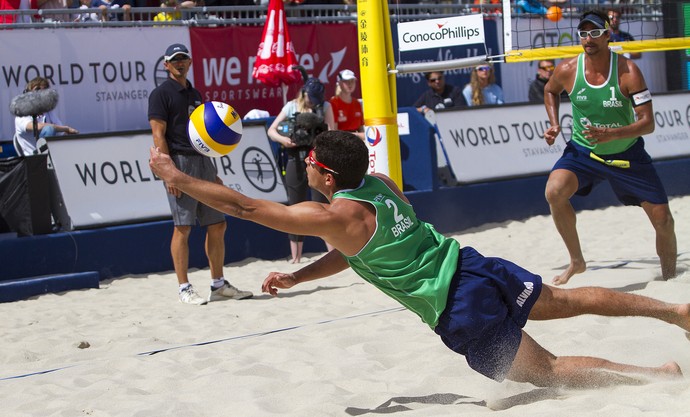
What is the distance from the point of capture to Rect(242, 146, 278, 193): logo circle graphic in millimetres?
8609

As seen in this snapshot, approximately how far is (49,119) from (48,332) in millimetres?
3269

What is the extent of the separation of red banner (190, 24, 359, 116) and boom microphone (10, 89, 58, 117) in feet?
6.36

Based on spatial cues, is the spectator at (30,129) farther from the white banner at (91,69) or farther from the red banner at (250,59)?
the red banner at (250,59)

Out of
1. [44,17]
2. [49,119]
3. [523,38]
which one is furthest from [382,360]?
[523,38]

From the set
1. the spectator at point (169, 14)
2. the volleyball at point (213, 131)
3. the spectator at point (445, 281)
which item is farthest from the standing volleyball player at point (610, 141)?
the spectator at point (169, 14)

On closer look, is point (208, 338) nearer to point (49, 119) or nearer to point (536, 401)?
point (536, 401)

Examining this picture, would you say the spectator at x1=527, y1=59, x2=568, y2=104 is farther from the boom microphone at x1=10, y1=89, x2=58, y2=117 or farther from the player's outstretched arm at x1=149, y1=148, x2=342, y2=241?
the player's outstretched arm at x1=149, y1=148, x2=342, y2=241

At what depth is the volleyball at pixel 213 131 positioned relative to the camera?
4988 millimetres

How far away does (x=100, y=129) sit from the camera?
917 cm

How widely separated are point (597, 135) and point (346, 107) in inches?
150

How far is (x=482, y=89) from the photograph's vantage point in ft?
35.7

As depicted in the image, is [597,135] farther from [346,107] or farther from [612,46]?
[346,107]

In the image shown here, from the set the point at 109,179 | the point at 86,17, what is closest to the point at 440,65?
the point at 109,179

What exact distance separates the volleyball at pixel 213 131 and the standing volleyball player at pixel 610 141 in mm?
1992
